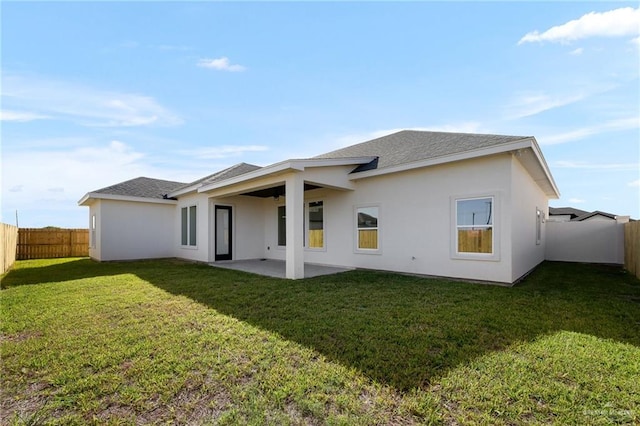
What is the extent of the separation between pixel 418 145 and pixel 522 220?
3.77 metres

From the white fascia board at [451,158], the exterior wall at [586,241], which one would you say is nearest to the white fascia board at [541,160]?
the white fascia board at [451,158]

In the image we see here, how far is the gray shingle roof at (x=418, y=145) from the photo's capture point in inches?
311

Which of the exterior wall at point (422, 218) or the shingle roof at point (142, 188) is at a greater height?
the shingle roof at point (142, 188)

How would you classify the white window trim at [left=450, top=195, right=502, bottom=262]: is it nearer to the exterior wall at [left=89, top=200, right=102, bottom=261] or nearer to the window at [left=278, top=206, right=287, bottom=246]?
the window at [left=278, top=206, right=287, bottom=246]

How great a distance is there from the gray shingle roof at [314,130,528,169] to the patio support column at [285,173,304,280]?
9.15 ft

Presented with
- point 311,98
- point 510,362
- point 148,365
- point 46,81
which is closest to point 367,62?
point 311,98

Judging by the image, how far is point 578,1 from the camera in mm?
6762

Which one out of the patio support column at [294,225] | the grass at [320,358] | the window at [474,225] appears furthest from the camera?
the patio support column at [294,225]

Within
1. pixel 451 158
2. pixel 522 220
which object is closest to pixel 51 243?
pixel 451 158

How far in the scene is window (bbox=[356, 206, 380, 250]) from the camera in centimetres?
972

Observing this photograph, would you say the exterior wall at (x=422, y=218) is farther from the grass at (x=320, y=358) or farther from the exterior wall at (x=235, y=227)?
the exterior wall at (x=235, y=227)

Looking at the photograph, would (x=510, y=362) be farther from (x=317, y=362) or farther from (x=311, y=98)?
(x=311, y=98)

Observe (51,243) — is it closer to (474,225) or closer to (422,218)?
(422,218)

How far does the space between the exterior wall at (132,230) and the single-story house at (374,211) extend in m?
0.05
